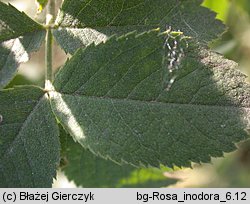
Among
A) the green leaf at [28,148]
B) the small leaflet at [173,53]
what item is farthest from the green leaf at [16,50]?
the small leaflet at [173,53]

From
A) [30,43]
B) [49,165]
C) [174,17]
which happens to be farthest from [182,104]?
[30,43]

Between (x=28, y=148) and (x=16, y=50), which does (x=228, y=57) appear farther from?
(x=28, y=148)

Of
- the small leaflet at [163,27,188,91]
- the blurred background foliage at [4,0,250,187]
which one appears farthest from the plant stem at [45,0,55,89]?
the blurred background foliage at [4,0,250,187]

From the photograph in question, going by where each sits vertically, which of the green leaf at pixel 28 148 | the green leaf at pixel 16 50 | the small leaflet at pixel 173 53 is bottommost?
the green leaf at pixel 28 148

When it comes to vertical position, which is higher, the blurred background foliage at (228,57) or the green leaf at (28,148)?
the blurred background foliage at (228,57)

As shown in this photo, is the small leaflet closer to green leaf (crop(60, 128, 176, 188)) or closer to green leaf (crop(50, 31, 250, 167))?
green leaf (crop(50, 31, 250, 167))

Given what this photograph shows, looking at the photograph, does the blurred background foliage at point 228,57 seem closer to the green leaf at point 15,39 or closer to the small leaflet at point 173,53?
the green leaf at point 15,39
